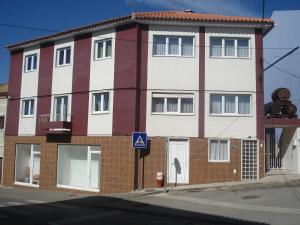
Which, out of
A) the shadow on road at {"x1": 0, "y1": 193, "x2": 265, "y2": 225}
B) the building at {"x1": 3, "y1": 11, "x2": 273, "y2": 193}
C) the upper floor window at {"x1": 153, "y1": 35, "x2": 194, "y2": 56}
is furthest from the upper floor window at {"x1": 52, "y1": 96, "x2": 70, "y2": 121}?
the shadow on road at {"x1": 0, "y1": 193, "x2": 265, "y2": 225}

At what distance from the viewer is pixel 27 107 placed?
26.3 metres

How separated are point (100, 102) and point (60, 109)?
3077 mm

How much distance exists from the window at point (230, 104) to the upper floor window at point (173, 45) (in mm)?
2602

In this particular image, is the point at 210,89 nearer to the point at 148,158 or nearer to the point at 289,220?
the point at 148,158

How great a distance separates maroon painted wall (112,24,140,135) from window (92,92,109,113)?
0.81 meters

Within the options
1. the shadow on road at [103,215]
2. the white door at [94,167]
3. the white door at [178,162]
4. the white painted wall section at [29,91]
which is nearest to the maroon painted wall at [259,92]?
the white door at [178,162]

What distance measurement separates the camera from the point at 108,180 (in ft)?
70.0

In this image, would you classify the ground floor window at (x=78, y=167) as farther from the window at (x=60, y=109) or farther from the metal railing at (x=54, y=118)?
the window at (x=60, y=109)

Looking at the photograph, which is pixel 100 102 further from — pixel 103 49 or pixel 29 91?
pixel 29 91

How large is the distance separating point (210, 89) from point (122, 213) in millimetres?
9151

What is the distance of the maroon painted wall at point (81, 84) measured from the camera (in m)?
22.9

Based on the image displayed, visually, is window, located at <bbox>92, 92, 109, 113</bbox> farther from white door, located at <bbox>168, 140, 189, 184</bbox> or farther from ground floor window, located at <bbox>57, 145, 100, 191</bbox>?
white door, located at <bbox>168, 140, 189, 184</bbox>

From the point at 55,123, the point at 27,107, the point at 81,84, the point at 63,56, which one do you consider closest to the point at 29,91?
the point at 27,107

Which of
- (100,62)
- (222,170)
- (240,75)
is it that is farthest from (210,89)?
(100,62)
